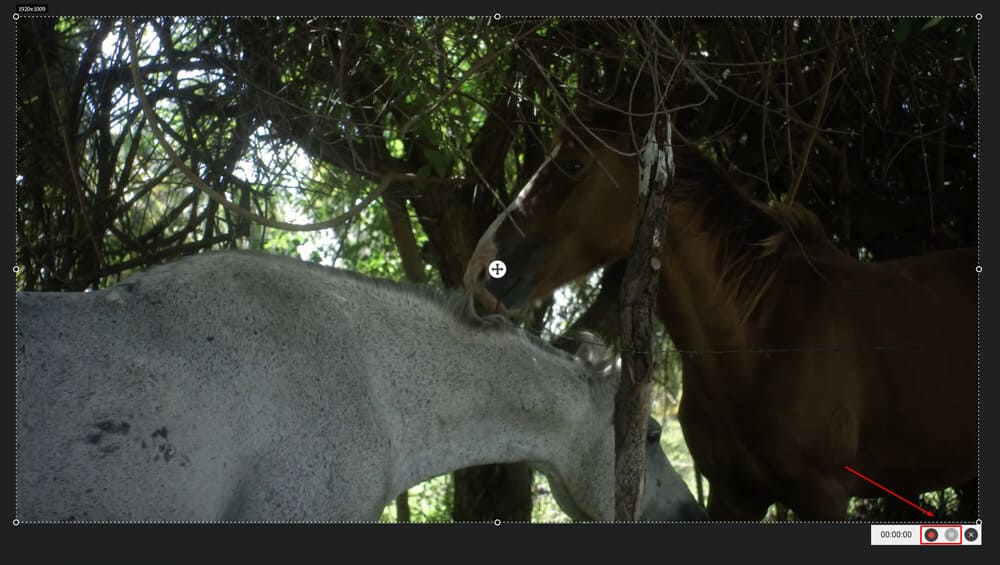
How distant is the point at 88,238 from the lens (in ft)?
9.08

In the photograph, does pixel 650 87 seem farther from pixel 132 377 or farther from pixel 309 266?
pixel 132 377

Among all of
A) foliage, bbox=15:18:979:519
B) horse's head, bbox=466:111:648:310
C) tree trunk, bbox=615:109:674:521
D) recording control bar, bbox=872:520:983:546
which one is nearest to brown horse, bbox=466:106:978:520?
horse's head, bbox=466:111:648:310

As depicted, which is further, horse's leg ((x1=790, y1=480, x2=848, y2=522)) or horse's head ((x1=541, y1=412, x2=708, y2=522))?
horse's leg ((x1=790, y1=480, x2=848, y2=522))

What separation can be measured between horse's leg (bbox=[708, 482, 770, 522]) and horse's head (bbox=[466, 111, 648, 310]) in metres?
0.76

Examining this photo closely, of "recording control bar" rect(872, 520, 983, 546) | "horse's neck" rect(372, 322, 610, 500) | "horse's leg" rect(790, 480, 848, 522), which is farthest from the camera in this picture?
"horse's leg" rect(790, 480, 848, 522)

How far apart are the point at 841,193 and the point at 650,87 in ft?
3.22

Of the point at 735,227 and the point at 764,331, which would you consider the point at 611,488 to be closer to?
the point at 764,331

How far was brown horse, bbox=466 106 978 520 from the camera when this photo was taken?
7.68 feet

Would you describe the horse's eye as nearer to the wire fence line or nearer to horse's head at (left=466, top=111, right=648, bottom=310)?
horse's head at (left=466, top=111, right=648, bottom=310)

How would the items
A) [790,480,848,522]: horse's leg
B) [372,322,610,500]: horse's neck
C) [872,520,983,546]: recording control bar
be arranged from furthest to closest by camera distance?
[790,480,848,522]: horse's leg, [372,322,610,500]: horse's neck, [872,520,983,546]: recording control bar

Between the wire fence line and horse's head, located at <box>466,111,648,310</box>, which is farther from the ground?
horse's head, located at <box>466,111,648,310</box>

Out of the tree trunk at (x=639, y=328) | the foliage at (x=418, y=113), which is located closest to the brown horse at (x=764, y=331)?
the foliage at (x=418, y=113)

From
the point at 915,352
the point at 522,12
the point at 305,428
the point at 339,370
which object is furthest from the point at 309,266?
the point at 915,352
